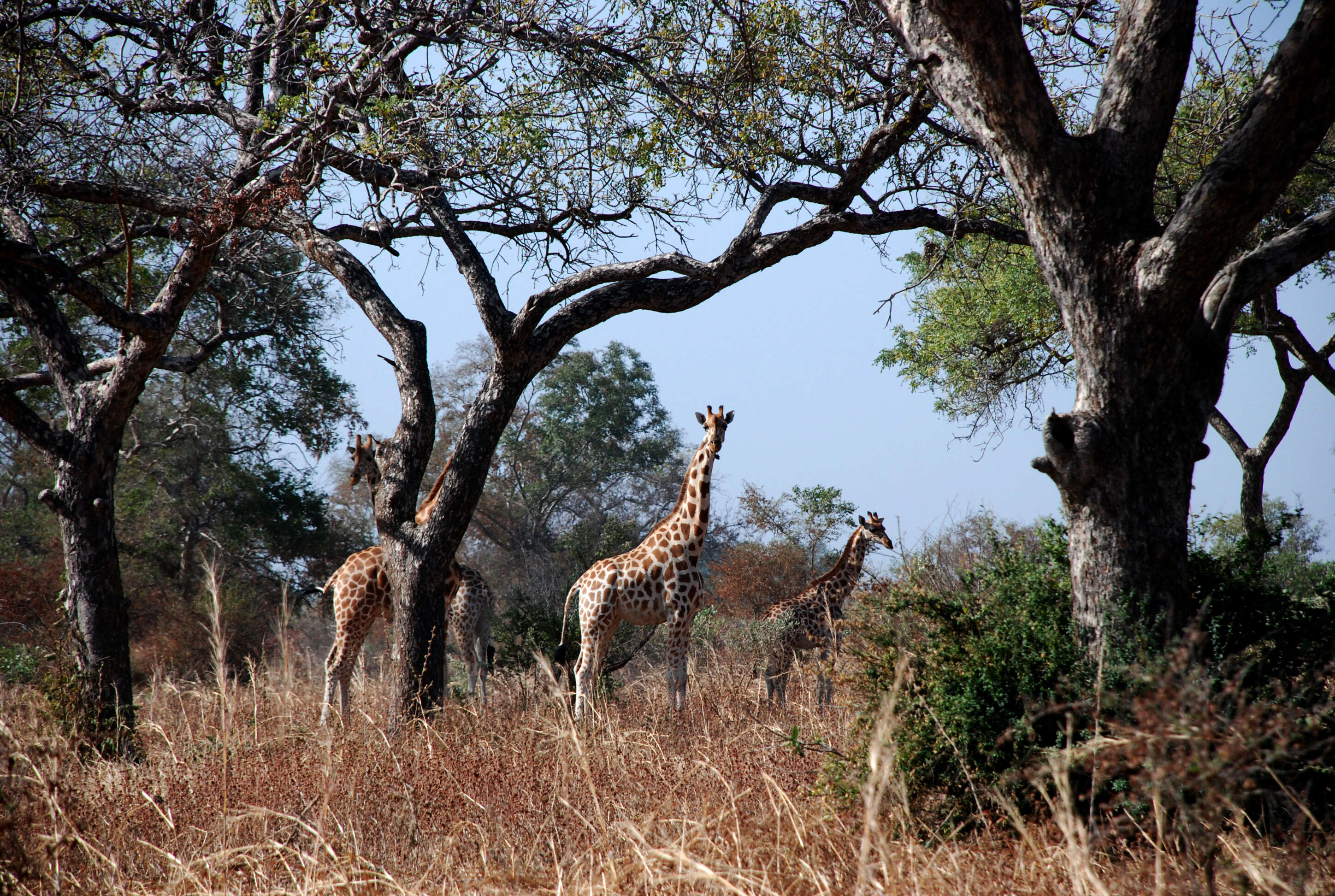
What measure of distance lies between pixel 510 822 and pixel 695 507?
14.3 ft

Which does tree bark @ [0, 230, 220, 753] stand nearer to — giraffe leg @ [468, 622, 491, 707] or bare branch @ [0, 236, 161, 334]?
bare branch @ [0, 236, 161, 334]

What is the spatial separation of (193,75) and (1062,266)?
7.39 m

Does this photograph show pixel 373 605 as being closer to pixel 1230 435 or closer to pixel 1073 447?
pixel 1073 447

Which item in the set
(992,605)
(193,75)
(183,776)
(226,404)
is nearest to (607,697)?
(183,776)

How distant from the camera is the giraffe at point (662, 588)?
25.6ft

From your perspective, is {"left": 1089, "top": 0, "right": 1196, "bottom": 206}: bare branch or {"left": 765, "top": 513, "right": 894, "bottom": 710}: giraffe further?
{"left": 765, "top": 513, "right": 894, "bottom": 710}: giraffe

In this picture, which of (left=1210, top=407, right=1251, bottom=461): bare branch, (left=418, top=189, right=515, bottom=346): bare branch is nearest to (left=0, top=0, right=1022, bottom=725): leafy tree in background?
(left=418, top=189, right=515, bottom=346): bare branch

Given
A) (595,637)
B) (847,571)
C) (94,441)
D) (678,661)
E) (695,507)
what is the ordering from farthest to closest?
(847,571) < (695,507) < (595,637) < (678,661) < (94,441)

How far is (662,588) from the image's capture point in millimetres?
8039

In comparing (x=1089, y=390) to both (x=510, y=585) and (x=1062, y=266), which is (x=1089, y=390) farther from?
(x=510, y=585)

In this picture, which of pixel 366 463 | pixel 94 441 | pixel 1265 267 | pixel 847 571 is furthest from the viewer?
pixel 847 571

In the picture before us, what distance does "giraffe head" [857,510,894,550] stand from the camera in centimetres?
948

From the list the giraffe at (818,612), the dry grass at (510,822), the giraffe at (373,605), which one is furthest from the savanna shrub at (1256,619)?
the giraffe at (373,605)

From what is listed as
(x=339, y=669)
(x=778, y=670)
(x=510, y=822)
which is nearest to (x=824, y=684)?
(x=778, y=670)
